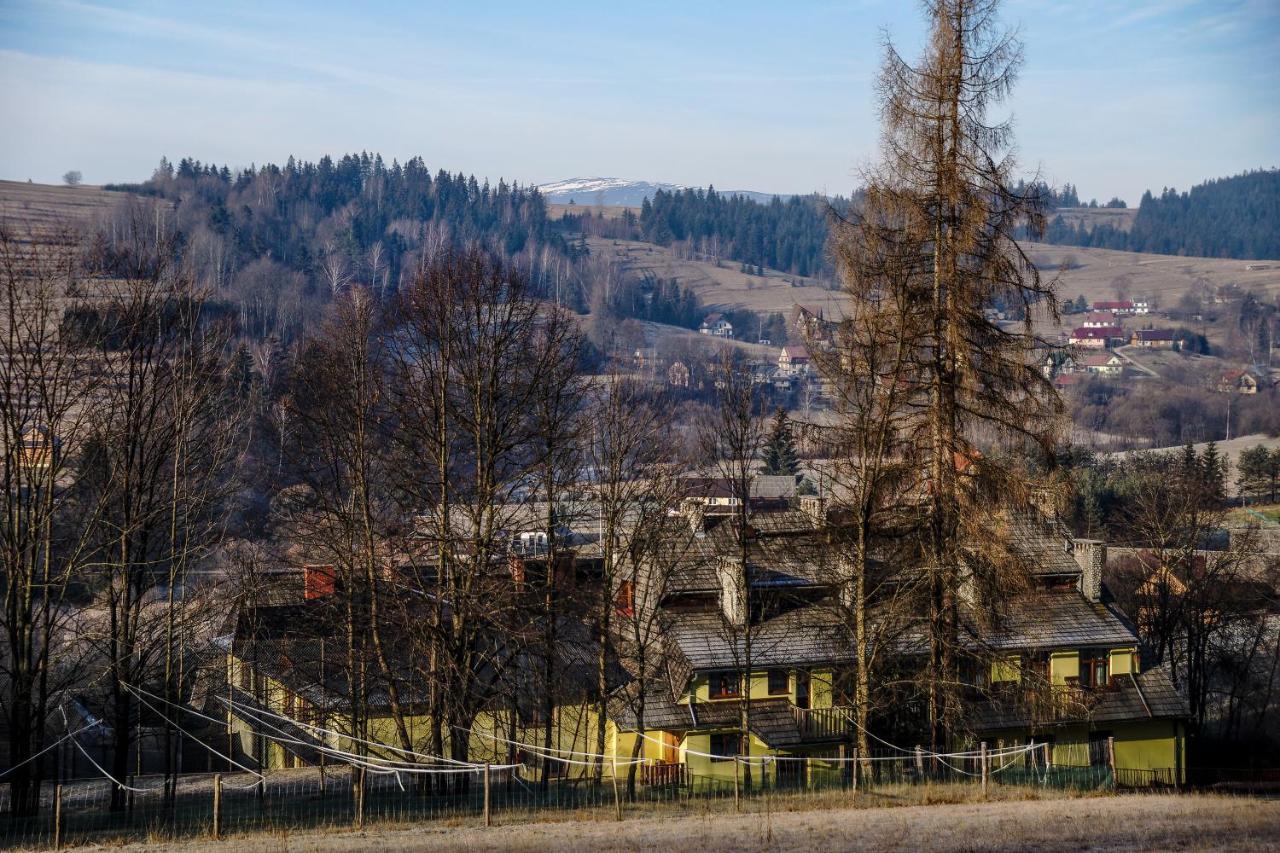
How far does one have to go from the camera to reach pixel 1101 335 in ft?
621

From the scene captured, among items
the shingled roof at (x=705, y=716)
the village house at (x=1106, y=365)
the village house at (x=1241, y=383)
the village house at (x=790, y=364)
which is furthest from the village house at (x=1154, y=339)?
the shingled roof at (x=705, y=716)

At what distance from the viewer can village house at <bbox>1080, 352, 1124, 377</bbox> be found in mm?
164500

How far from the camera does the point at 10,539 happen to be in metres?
17.8

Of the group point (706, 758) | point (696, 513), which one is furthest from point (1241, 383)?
point (706, 758)

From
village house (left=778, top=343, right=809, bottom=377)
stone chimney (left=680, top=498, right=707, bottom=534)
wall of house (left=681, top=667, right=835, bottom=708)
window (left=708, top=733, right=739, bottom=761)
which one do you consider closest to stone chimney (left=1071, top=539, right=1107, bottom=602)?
wall of house (left=681, top=667, right=835, bottom=708)

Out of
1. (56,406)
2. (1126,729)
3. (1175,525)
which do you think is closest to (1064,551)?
(1126,729)

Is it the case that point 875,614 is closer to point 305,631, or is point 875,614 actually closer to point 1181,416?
point 305,631

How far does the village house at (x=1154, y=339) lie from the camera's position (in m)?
189

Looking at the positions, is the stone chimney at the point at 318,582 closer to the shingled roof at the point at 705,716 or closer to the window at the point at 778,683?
the shingled roof at the point at 705,716

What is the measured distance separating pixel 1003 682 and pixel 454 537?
11.8 metres

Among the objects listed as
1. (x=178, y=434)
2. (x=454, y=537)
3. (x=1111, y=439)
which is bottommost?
(x=1111, y=439)

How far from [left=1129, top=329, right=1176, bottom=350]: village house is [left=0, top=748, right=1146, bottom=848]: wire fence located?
18273 centimetres

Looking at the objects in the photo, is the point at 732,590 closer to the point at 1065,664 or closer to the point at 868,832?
the point at 1065,664

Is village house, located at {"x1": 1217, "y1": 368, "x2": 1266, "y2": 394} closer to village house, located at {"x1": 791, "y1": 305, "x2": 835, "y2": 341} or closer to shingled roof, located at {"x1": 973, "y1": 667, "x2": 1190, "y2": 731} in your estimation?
shingled roof, located at {"x1": 973, "y1": 667, "x2": 1190, "y2": 731}
